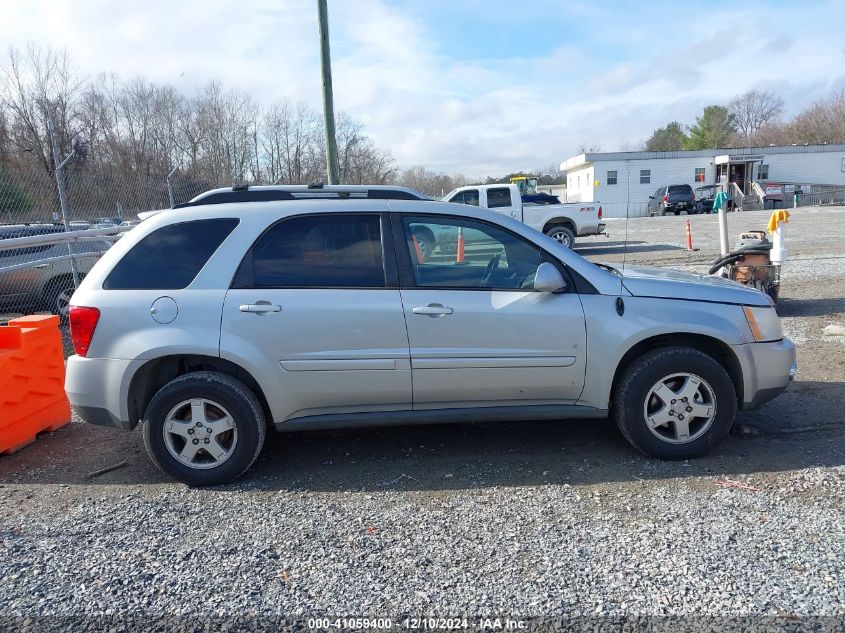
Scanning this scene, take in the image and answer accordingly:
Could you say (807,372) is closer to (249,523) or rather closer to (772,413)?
(772,413)

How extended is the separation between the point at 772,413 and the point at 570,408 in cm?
204

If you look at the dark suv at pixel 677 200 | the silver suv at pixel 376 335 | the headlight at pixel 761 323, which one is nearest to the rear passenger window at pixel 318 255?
the silver suv at pixel 376 335

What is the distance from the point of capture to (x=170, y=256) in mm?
3998

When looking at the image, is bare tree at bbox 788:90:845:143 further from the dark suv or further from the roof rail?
the roof rail

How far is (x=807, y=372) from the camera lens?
19.5ft

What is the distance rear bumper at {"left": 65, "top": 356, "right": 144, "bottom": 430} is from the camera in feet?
12.8

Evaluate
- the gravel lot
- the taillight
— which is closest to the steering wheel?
the gravel lot

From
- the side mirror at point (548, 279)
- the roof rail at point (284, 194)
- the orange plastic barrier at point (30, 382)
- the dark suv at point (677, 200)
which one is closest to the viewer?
the side mirror at point (548, 279)

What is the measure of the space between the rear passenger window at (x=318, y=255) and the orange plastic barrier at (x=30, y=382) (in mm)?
2185

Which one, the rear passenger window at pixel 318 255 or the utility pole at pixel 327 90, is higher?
the utility pole at pixel 327 90

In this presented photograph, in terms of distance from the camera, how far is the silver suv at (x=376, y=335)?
3.89 metres

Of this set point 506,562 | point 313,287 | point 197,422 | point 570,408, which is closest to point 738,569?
point 506,562

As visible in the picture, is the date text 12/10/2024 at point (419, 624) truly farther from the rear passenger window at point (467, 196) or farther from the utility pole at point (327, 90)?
the rear passenger window at point (467, 196)

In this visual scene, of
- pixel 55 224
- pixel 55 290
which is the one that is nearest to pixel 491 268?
pixel 55 290
